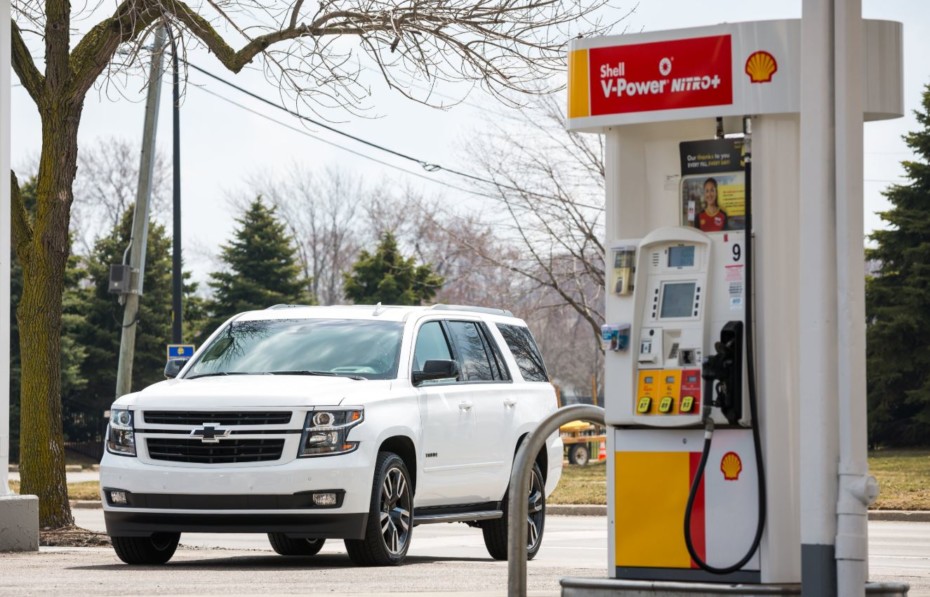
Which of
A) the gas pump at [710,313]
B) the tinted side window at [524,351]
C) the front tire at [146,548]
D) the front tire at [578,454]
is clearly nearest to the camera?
the gas pump at [710,313]

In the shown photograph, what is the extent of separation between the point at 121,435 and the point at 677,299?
16.7ft

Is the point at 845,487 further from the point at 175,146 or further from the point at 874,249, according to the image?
the point at 874,249

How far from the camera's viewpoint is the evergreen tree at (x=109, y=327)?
4816cm

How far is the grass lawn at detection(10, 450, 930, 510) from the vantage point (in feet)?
68.9

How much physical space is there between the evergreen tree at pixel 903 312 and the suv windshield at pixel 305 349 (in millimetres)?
28228

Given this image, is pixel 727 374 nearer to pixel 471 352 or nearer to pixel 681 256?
pixel 681 256

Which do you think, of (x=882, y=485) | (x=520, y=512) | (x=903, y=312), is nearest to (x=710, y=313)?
(x=520, y=512)

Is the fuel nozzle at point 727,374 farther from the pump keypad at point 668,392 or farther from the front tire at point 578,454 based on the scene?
the front tire at point 578,454

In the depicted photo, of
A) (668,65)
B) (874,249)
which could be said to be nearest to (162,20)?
(668,65)

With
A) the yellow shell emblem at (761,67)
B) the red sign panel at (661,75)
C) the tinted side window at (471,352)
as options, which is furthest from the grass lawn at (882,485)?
the yellow shell emblem at (761,67)

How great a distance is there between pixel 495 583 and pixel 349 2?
7202mm

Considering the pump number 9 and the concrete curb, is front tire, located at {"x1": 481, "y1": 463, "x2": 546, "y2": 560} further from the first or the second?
the concrete curb

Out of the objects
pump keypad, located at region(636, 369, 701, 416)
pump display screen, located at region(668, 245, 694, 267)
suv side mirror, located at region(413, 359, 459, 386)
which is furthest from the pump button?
suv side mirror, located at region(413, 359, 459, 386)

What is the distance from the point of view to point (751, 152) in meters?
7.90
